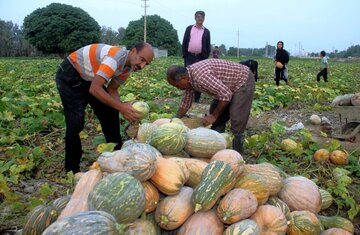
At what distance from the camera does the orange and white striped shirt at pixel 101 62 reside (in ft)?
12.6

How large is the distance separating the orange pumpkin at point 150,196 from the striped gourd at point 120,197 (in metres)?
0.15

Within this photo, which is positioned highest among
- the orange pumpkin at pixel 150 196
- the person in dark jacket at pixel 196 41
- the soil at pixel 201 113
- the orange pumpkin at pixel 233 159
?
the person in dark jacket at pixel 196 41

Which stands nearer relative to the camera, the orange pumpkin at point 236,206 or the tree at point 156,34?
the orange pumpkin at point 236,206

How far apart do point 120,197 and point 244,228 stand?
76 centimetres

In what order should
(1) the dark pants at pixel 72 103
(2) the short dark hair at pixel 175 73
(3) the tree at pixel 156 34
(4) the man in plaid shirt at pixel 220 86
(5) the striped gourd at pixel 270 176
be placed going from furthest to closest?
(3) the tree at pixel 156 34 → (4) the man in plaid shirt at pixel 220 86 → (2) the short dark hair at pixel 175 73 → (1) the dark pants at pixel 72 103 → (5) the striped gourd at pixel 270 176

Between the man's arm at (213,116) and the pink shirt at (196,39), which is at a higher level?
the pink shirt at (196,39)

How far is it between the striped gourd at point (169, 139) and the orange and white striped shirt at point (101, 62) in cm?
123

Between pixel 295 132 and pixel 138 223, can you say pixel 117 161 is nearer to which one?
pixel 138 223

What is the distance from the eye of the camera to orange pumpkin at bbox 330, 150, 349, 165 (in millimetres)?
4727

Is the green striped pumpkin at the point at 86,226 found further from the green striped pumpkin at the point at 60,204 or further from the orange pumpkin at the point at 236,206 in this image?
the orange pumpkin at the point at 236,206

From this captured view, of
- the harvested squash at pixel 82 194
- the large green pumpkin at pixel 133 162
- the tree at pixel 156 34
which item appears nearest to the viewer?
the harvested squash at pixel 82 194

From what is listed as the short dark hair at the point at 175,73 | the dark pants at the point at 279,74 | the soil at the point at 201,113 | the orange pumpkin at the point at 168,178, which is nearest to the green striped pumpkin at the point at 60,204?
the soil at the point at 201,113

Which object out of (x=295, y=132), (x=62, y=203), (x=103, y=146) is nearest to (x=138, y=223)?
(x=62, y=203)

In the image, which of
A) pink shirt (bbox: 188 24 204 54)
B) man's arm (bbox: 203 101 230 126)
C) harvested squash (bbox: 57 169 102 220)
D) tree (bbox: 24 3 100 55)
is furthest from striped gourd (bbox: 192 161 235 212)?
tree (bbox: 24 3 100 55)
